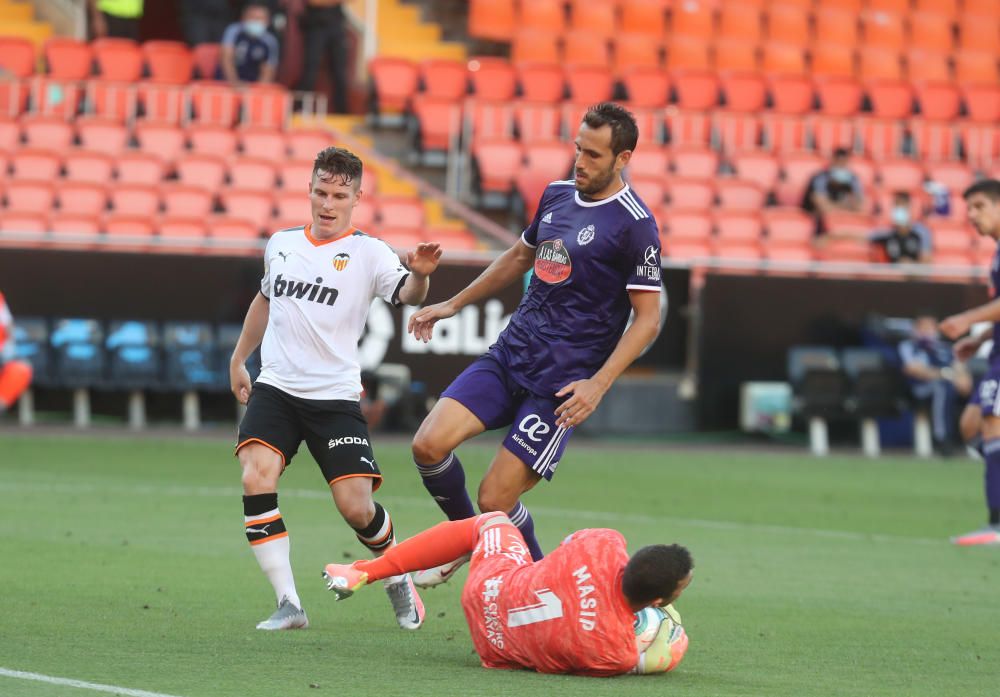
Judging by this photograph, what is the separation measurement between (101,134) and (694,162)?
7626mm

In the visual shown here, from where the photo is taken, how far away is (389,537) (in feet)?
23.8

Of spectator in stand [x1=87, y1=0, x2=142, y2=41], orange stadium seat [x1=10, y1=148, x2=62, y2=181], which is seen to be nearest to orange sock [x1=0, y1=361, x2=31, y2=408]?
orange stadium seat [x1=10, y1=148, x2=62, y2=181]

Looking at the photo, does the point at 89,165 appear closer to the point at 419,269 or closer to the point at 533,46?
the point at 533,46

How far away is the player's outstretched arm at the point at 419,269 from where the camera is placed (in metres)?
6.77

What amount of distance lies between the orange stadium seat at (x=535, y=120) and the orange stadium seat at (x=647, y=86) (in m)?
1.75

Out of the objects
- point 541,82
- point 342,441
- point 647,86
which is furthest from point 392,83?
point 342,441

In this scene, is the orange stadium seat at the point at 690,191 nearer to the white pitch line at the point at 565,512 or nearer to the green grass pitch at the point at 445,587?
the green grass pitch at the point at 445,587

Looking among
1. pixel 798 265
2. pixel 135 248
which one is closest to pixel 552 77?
pixel 798 265

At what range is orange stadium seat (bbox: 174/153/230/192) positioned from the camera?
66.3 feet

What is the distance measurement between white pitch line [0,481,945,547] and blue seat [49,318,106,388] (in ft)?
16.5

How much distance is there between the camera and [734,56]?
82.6 feet

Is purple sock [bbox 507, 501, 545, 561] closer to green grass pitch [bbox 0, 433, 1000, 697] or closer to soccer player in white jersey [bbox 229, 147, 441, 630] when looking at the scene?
green grass pitch [bbox 0, 433, 1000, 697]

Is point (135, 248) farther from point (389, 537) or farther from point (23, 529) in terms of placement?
point (389, 537)

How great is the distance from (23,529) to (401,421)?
7938 millimetres
